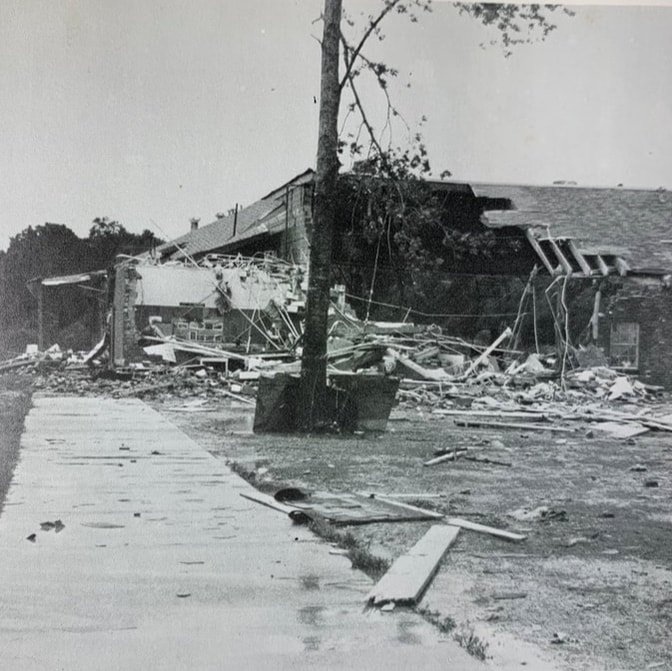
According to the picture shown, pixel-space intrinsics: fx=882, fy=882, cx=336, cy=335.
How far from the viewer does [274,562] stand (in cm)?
505

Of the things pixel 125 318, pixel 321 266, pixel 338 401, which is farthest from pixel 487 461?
pixel 125 318

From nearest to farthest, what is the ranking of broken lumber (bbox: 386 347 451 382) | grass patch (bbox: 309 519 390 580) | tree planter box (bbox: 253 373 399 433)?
grass patch (bbox: 309 519 390 580) < tree planter box (bbox: 253 373 399 433) < broken lumber (bbox: 386 347 451 382)

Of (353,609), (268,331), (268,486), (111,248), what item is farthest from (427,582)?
(268,331)

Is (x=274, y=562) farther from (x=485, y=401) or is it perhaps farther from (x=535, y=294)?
(x=535, y=294)

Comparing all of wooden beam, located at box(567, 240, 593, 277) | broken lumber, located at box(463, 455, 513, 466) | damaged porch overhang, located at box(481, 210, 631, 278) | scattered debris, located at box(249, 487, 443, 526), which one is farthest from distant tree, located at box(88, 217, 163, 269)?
wooden beam, located at box(567, 240, 593, 277)

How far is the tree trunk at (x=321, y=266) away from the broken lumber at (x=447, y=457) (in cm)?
192

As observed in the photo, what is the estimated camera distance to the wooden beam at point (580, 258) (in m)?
21.2

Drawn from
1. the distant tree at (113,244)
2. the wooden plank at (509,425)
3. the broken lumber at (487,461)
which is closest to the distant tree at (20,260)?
the distant tree at (113,244)

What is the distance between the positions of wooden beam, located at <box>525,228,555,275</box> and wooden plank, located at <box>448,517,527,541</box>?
1614 cm

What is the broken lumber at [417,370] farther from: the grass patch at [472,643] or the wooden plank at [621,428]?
the grass patch at [472,643]

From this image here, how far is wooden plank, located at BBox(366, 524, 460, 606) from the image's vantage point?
4.33m

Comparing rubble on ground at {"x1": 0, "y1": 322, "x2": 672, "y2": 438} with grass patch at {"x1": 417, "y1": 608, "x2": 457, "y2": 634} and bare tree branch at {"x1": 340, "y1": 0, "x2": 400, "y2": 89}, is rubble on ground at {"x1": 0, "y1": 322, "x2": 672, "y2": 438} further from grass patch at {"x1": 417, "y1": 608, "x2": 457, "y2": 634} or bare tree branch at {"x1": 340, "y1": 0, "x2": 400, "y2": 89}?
grass patch at {"x1": 417, "y1": 608, "x2": 457, "y2": 634}

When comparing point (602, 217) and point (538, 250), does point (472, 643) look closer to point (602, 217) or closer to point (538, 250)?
point (538, 250)

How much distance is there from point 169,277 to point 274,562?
→ 54.0ft
